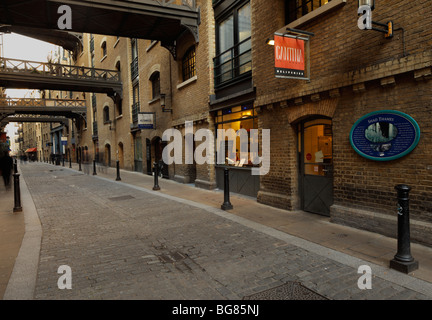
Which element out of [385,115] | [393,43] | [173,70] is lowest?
[385,115]

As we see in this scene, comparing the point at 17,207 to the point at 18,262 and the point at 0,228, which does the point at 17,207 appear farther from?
the point at 18,262

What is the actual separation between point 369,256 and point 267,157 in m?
4.10

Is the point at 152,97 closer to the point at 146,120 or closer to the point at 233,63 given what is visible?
the point at 146,120

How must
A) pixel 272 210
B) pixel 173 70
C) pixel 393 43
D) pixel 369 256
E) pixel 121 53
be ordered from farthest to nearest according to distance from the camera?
pixel 121 53 < pixel 173 70 < pixel 272 210 < pixel 393 43 < pixel 369 256

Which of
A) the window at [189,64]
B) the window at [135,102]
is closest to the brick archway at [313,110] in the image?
the window at [189,64]

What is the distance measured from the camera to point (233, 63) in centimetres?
938

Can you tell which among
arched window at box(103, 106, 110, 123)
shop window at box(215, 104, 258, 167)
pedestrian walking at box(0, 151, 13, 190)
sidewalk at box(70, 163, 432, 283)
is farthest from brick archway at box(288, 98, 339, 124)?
arched window at box(103, 106, 110, 123)

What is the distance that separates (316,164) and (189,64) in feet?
26.7

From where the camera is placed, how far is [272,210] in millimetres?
7172

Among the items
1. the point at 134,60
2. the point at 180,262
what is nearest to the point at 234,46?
the point at 180,262

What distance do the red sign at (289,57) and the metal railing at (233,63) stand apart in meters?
2.61

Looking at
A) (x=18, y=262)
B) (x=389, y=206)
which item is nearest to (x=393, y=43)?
(x=389, y=206)

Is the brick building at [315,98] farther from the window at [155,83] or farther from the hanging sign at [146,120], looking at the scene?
the window at [155,83]

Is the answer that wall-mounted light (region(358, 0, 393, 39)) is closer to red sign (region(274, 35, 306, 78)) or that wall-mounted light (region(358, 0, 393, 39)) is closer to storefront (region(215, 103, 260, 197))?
red sign (region(274, 35, 306, 78))
